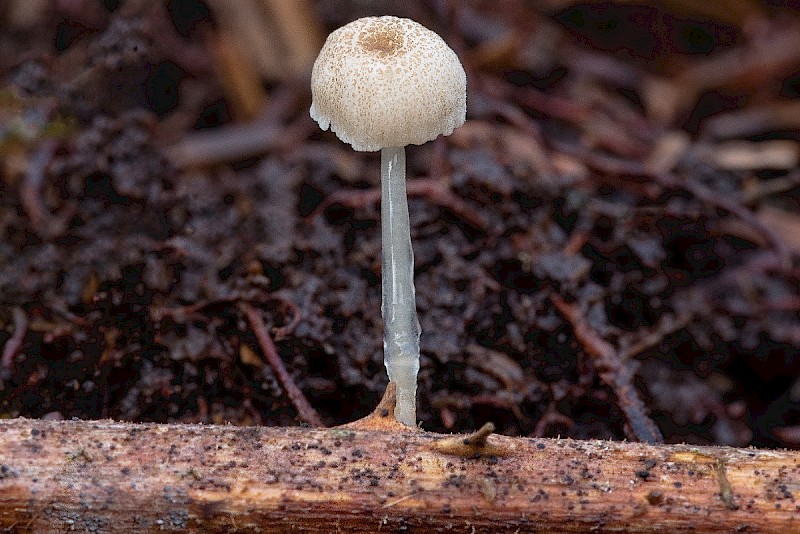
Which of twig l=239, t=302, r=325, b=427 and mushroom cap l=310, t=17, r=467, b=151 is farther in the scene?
twig l=239, t=302, r=325, b=427

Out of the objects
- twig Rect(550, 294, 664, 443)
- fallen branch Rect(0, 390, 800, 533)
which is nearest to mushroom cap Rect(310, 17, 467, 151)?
fallen branch Rect(0, 390, 800, 533)

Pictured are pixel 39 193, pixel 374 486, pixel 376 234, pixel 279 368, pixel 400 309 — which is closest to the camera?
pixel 374 486

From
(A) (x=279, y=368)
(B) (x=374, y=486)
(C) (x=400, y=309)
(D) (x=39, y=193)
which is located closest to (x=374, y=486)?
(B) (x=374, y=486)

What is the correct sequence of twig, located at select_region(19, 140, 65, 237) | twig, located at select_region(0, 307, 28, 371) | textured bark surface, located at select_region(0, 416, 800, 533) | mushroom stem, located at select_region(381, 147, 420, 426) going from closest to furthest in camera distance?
textured bark surface, located at select_region(0, 416, 800, 533) < mushroom stem, located at select_region(381, 147, 420, 426) < twig, located at select_region(0, 307, 28, 371) < twig, located at select_region(19, 140, 65, 237)

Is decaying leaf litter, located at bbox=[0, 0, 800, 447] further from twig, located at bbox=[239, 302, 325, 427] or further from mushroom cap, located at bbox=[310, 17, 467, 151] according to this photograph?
mushroom cap, located at bbox=[310, 17, 467, 151]

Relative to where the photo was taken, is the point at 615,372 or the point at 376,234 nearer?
the point at 615,372

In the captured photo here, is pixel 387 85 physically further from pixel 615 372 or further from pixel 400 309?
pixel 615 372

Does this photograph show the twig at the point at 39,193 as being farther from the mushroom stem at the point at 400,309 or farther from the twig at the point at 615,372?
the twig at the point at 615,372
